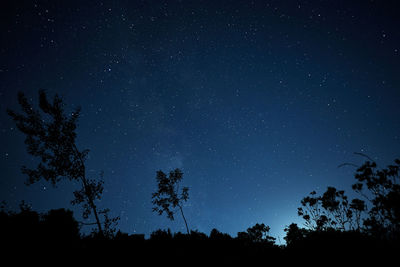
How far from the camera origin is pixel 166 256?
8.55 metres

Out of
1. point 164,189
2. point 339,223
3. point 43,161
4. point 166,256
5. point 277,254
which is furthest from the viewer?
point 164,189

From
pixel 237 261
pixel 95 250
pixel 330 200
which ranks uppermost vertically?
pixel 330 200

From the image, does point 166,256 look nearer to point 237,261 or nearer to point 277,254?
point 237,261

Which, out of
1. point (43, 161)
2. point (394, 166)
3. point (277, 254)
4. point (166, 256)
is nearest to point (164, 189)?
point (43, 161)

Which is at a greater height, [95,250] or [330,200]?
[330,200]

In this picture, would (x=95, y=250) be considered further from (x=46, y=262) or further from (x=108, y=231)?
(x=108, y=231)

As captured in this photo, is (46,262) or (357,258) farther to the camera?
(46,262)

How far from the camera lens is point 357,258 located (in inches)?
245

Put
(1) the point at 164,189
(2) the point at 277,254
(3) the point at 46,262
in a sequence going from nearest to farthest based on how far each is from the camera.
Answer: (3) the point at 46,262, (2) the point at 277,254, (1) the point at 164,189

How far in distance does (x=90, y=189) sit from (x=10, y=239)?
7.30 m

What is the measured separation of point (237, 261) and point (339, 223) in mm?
21292

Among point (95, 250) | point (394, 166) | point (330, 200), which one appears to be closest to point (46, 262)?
point (95, 250)

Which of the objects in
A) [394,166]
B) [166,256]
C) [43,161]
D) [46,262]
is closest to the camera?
[46,262]

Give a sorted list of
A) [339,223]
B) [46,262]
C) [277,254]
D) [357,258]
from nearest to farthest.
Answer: [357,258]
[46,262]
[277,254]
[339,223]
